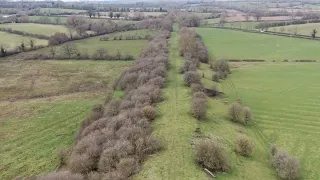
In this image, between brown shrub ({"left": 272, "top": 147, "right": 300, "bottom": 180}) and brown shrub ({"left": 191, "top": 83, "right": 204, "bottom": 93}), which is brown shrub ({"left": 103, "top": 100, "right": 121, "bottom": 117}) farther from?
brown shrub ({"left": 272, "top": 147, "right": 300, "bottom": 180})

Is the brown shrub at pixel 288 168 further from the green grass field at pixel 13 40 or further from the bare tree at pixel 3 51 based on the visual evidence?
the green grass field at pixel 13 40

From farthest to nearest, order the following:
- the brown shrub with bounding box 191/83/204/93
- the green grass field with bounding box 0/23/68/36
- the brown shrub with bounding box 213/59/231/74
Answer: the green grass field with bounding box 0/23/68/36 → the brown shrub with bounding box 213/59/231/74 → the brown shrub with bounding box 191/83/204/93

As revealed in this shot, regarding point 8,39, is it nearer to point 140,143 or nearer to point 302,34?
point 140,143

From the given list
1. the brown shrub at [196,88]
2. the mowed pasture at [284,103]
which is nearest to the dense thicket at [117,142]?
the brown shrub at [196,88]

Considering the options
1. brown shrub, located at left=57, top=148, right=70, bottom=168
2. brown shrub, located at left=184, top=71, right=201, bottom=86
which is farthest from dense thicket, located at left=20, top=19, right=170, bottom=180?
brown shrub, located at left=184, top=71, right=201, bottom=86

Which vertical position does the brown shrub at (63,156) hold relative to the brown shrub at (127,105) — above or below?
below

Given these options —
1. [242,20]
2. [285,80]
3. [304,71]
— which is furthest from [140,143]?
[242,20]

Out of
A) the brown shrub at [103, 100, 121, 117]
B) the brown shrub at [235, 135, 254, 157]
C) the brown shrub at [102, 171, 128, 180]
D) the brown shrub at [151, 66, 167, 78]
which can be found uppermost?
the brown shrub at [151, 66, 167, 78]
